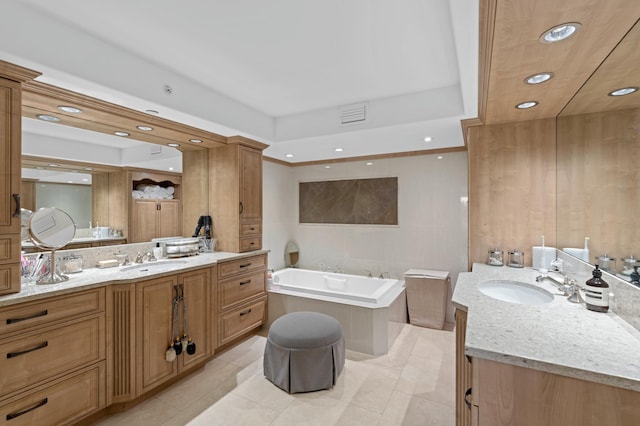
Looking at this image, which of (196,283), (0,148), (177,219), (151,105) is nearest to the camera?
(0,148)

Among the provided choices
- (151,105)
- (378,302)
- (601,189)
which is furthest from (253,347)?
(601,189)

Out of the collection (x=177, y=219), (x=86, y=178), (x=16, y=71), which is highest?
(x=16, y=71)

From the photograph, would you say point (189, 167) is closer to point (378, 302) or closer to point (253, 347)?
point (253, 347)

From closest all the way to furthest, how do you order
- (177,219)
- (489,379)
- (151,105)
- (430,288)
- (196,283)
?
(489,379) → (151,105) → (196,283) → (177,219) → (430,288)

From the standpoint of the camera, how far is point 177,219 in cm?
320

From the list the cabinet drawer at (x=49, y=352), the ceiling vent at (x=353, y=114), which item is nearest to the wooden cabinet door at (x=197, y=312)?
the cabinet drawer at (x=49, y=352)

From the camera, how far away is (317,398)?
219 cm

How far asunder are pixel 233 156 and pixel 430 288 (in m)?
2.83

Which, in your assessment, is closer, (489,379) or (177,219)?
(489,379)

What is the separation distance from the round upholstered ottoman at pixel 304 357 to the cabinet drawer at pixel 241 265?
34.9 inches

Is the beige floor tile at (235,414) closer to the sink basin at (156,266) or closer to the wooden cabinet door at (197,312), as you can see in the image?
the wooden cabinet door at (197,312)

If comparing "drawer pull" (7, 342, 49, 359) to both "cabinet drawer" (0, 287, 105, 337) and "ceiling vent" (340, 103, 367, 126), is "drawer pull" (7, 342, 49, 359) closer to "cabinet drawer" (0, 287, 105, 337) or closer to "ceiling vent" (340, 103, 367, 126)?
"cabinet drawer" (0, 287, 105, 337)

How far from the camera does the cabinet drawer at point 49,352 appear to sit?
5.13ft

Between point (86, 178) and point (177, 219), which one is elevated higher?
point (86, 178)
